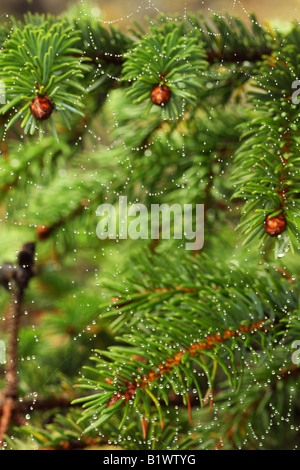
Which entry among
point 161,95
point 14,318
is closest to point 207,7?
point 161,95

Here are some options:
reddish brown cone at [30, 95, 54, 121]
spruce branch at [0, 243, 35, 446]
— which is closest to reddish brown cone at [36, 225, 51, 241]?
spruce branch at [0, 243, 35, 446]

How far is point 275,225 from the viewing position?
0.84 feet

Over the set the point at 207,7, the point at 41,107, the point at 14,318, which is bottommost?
the point at 14,318

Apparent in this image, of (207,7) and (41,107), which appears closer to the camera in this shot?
(41,107)

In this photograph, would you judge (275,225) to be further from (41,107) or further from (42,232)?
(42,232)

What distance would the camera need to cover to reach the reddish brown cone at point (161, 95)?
288 millimetres

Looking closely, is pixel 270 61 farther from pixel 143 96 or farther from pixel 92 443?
pixel 92 443

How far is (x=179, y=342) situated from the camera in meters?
0.28

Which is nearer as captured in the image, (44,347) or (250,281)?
(250,281)

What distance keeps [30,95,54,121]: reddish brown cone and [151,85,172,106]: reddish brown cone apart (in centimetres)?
6

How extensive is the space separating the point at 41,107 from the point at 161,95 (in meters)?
0.07

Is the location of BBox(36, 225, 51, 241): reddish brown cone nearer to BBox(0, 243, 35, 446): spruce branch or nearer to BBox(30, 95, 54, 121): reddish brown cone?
BBox(0, 243, 35, 446): spruce branch

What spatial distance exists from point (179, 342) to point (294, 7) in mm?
274
